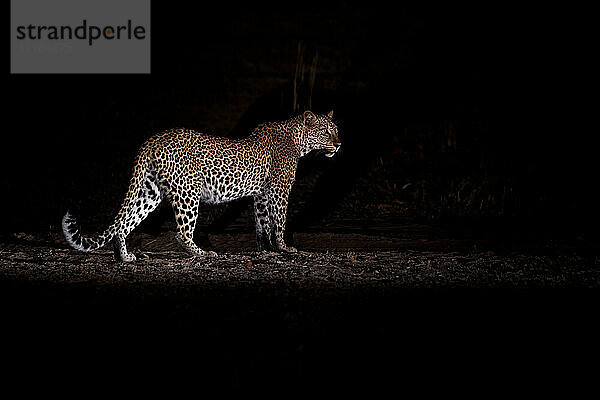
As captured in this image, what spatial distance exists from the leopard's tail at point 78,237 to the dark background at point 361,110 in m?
2.79

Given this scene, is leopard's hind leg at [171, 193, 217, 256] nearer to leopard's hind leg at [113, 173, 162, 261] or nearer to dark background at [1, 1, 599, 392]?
leopard's hind leg at [113, 173, 162, 261]

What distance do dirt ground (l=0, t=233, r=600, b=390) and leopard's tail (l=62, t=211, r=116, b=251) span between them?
170 millimetres

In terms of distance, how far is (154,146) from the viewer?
951cm

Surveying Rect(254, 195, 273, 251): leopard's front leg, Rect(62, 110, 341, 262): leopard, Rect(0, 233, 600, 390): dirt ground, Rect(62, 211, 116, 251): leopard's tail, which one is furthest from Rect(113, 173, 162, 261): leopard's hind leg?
Rect(254, 195, 273, 251): leopard's front leg

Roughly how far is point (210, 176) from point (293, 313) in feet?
12.4

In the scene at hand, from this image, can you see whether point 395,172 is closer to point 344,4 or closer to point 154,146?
point 344,4

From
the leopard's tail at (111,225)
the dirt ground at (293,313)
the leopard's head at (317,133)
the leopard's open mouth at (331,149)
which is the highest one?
the leopard's head at (317,133)

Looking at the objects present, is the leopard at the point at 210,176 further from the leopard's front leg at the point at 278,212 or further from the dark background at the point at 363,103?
the dark background at the point at 363,103

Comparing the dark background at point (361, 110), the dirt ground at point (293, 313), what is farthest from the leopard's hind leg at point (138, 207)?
the dark background at point (361, 110)

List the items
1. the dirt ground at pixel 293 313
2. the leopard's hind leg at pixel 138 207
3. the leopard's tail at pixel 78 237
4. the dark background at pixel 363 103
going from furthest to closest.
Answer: the dark background at pixel 363 103
the leopard's hind leg at pixel 138 207
the leopard's tail at pixel 78 237
the dirt ground at pixel 293 313

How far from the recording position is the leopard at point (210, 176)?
942 centimetres

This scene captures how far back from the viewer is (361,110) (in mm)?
14547

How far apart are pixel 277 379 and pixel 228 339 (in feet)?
3.10

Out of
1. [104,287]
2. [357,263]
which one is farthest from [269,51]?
[104,287]
